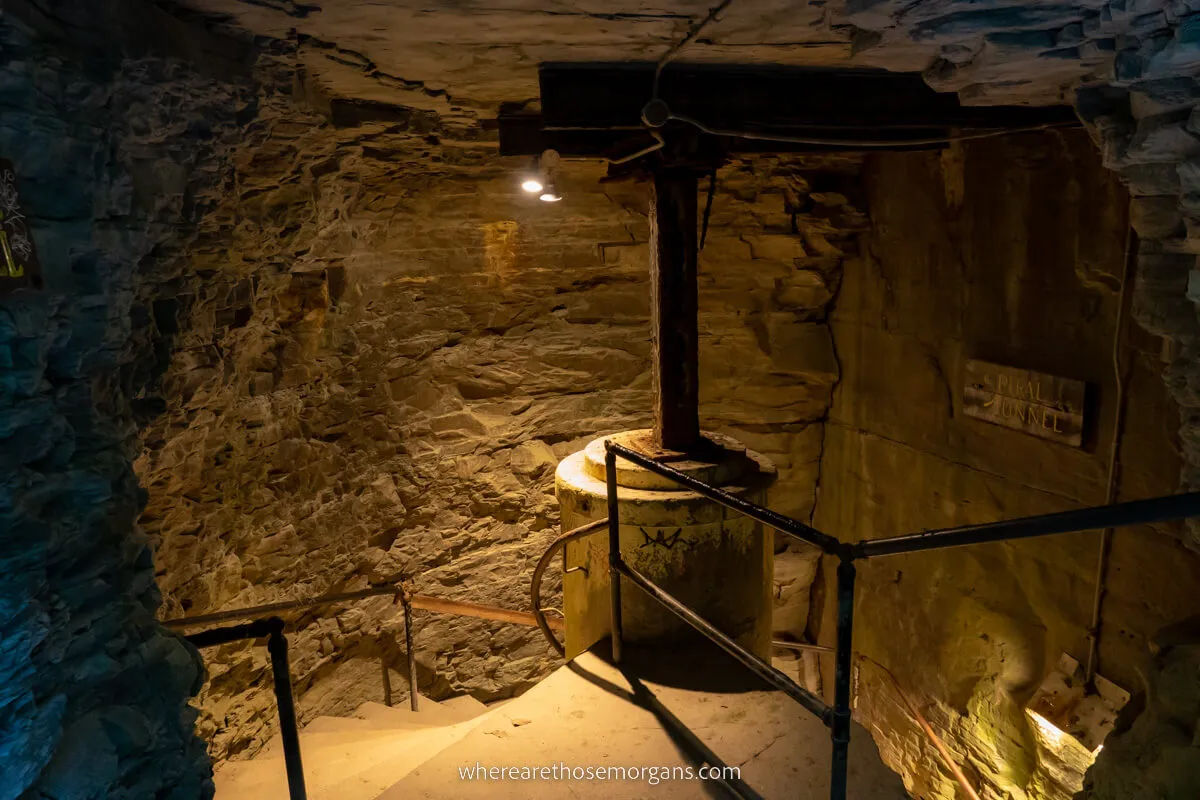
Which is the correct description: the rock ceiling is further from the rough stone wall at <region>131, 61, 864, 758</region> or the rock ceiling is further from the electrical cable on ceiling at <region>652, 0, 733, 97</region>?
the rough stone wall at <region>131, 61, 864, 758</region>

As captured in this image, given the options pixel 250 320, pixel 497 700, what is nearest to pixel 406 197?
pixel 250 320

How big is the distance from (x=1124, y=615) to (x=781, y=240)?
133 inches

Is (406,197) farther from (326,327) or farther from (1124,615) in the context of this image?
(1124,615)

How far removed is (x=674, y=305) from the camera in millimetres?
3629

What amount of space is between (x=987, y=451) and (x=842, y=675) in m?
3.44

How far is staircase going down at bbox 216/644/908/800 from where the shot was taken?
8.57 ft

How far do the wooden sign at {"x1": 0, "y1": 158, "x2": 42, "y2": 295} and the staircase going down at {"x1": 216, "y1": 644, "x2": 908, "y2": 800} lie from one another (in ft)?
6.10

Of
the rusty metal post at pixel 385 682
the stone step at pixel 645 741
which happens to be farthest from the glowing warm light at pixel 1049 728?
the rusty metal post at pixel 385 682

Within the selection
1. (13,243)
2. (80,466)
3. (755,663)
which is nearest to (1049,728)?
(755,663)

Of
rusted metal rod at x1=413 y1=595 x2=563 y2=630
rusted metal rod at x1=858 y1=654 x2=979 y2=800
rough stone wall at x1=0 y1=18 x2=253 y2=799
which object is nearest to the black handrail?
rough stone wall at x1=0 y1=18 x2=253 y2=799

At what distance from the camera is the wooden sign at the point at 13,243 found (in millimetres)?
1667

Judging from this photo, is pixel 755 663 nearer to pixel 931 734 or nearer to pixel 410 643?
pixel 410 643

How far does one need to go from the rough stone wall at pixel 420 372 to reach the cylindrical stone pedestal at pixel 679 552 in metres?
1.98

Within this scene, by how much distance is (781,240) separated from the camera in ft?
20.4
